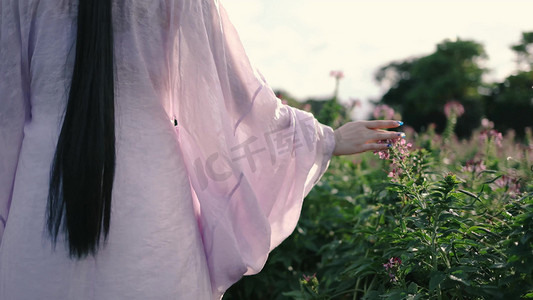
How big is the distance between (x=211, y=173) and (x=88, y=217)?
0.32 meters

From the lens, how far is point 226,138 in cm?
125

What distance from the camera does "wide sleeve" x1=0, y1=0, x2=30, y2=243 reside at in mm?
1169

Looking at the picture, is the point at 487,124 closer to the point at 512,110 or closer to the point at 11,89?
the point at 11,89

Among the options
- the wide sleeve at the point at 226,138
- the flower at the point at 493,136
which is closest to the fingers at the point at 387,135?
the wide sleeve at the point at 226,138

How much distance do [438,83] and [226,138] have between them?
47.1 m

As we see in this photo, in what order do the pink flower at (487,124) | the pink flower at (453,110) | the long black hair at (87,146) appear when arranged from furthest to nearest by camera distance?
the pink flower at (453,110), the pink flower at (487,124), the long black hair at (87,146)

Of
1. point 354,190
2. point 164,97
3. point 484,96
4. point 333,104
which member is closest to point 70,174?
point 164,97

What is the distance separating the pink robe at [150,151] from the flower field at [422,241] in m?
0.46

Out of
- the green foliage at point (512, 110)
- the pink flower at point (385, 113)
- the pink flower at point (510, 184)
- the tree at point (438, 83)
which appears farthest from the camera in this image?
the tree at point (438, 83)

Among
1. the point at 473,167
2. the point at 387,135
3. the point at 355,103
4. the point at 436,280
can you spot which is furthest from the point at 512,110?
the point at 436,280

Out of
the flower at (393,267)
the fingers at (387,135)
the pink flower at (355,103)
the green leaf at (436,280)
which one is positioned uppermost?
the fingers at (387,135)

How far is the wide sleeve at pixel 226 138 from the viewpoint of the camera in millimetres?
1195

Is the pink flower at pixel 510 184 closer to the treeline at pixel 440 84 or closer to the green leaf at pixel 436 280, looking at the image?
the green leaf at pixel 436 280

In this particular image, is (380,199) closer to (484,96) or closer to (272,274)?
(272,274)
